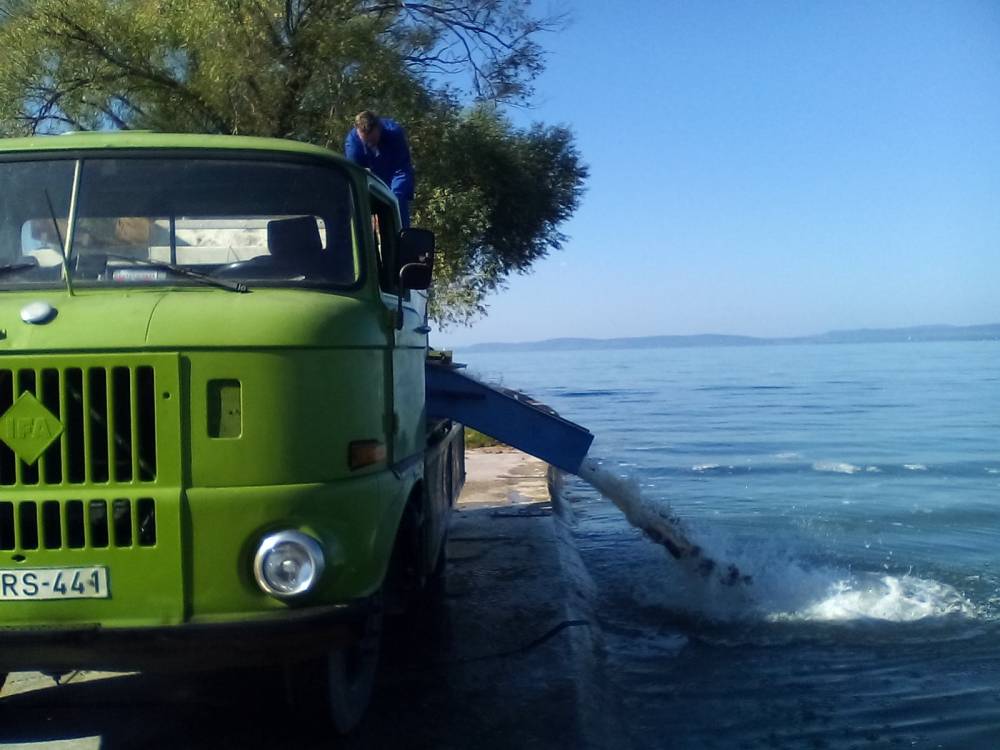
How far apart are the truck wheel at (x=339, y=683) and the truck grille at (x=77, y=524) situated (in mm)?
905

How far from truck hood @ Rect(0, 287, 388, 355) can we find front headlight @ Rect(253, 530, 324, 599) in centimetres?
66

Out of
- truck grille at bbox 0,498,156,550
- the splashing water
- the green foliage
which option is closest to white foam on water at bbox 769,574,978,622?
the splashing water

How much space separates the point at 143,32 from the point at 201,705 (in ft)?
38.3

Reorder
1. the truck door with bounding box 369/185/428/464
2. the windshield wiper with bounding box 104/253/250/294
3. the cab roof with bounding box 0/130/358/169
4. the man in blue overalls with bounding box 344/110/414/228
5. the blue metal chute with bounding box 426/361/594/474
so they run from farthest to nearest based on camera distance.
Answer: the man in blue overalls with bounding box 344/110/414/228, the blue metal chute with bounding box 426/361/594/474, the truck door with bounding box 369/185/428/464, the cab roof with bounding box 0/130/358/169, the windshield wiper with bounding box 104/253/250/294

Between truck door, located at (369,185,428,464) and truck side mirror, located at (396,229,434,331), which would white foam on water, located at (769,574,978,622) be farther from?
truck side mirror, located at (396,229,434,331)

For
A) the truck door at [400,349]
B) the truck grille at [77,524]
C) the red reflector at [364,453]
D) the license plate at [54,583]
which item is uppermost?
the truck door at [400,349]

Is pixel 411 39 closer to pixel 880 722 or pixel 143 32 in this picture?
pixel 143 32

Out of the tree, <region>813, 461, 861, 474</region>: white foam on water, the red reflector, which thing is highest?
the tree

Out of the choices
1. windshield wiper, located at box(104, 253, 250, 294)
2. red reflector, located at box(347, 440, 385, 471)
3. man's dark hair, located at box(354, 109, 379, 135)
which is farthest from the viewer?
man's dark hair, located at box(354, 109, 379, 135)

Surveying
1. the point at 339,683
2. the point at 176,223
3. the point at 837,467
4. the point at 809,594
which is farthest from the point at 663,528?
the point at 837,467

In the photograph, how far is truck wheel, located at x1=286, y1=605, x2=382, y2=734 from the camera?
4293 millimetres

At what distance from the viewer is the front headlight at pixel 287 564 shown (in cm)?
359

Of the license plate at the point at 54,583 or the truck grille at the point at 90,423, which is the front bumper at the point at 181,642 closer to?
the license plate at the point at 54,583

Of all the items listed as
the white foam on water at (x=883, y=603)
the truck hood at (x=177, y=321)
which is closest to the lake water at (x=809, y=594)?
the white foam on water at (x=883, y=603)
